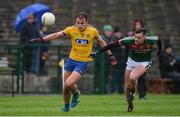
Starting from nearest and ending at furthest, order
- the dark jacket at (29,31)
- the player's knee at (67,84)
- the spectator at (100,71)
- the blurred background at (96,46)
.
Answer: the player's knee at (67,84) → the dark jacket at (29,31) → the blurred background at (96,46) → the spectator at (100,71)

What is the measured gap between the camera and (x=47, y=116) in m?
17.8

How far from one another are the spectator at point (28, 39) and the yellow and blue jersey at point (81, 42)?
28.3ft

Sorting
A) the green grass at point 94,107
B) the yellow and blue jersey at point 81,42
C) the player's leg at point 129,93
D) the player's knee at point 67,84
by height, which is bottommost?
the green grass at point 94,107

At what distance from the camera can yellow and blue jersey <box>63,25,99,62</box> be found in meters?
20.0

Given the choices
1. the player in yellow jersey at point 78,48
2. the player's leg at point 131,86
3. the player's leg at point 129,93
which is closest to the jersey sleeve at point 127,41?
the player in yellow jersey at point 78,48

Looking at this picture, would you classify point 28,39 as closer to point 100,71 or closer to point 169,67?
point 100,71

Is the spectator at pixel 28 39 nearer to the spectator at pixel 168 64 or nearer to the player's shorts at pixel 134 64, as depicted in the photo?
the spectator at pixel 168 64

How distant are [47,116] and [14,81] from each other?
1100 centimetres

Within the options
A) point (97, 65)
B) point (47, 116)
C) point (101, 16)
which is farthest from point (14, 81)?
point (47, 116)

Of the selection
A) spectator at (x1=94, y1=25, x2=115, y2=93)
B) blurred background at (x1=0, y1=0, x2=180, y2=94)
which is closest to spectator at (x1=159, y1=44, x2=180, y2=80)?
blurred background at (x1=0, y1=0, x2=180, y2=94)

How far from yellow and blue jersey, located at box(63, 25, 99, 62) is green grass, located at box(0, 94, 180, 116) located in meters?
1.32

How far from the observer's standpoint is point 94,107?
845 inches

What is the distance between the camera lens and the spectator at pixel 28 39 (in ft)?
94.0

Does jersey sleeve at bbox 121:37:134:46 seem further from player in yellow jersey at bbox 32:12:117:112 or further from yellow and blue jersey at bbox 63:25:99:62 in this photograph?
yellow and blue jersey at bbox 63:25:99:62
